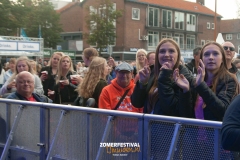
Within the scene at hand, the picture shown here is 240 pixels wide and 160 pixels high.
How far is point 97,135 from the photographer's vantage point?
3748 millimetres

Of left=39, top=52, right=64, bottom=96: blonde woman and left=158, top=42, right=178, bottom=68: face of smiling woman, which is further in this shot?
left=39, top=52, right=64, bottom=96: blonde woman

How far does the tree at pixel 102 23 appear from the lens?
42875mm

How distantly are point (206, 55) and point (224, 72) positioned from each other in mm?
247

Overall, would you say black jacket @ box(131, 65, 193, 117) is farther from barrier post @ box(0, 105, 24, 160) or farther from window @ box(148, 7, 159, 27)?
window @ box(148, 7, 159, 27)

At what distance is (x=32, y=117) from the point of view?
4.53 m

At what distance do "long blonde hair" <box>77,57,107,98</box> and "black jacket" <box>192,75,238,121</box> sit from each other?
6.93 feet

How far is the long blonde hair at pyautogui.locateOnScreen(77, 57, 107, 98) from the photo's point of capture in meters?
5.28

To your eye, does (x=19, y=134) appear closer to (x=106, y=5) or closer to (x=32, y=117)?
(x=32, y=117)

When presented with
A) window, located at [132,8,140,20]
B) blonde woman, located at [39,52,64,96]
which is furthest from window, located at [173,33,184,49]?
blonde woman, located at [39,52,64,96]

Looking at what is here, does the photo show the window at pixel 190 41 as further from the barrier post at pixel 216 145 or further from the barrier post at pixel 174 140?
the barrier post at pixel 216 145

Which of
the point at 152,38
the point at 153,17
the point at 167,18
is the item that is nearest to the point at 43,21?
the point at 153,17

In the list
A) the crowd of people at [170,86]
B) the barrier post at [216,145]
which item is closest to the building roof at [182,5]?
the crowd of people at [170,86]

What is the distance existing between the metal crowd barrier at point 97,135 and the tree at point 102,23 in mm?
38205

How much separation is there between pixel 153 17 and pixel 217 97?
50.2m
